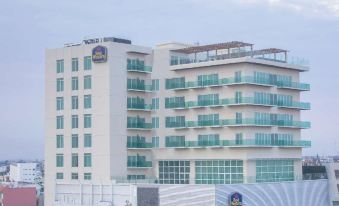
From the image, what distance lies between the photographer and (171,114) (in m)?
81.6

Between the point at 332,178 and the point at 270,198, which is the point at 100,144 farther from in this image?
the point at 332,178

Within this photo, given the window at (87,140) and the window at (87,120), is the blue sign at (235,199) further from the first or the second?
the window at (87,120)

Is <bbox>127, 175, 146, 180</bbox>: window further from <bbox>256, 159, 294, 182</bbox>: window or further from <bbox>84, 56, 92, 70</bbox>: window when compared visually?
<bbox>256, 159, 294, 182</bbox>: window

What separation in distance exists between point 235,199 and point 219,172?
18.9 ft

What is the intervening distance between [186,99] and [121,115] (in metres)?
7.81

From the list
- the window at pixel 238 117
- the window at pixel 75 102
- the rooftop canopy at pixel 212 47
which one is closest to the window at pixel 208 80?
the rooftop canopy at pixel 212 47

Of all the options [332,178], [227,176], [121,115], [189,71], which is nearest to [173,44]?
[189,71]

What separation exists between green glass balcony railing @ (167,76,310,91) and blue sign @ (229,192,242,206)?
1221cm

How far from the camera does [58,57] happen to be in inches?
3314

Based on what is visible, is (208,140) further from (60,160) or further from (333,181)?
(60,160)

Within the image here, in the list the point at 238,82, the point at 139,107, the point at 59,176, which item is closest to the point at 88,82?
the point at 139,107

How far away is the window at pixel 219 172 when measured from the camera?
247 ft

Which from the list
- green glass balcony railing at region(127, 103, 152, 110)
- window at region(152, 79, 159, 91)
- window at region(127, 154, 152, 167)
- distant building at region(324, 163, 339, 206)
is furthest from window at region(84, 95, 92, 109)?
distant building at region(324, 163, 339, 206)

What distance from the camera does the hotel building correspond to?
7606 cm
